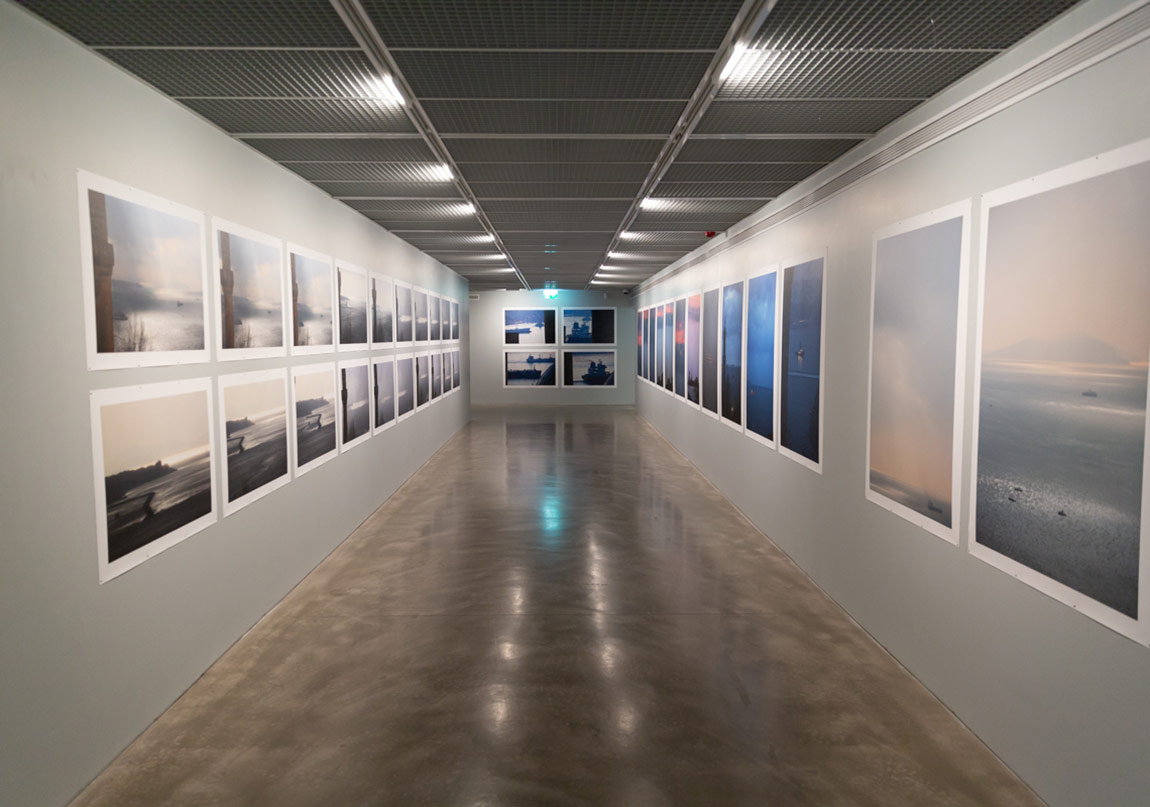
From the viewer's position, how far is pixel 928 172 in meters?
4.13

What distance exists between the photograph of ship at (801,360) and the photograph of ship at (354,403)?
436cm

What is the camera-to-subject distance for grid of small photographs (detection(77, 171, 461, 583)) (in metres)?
3.45

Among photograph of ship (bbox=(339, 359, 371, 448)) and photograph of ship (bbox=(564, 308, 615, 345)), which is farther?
photograph of ship (bbox=(564, 308, 615, 345))

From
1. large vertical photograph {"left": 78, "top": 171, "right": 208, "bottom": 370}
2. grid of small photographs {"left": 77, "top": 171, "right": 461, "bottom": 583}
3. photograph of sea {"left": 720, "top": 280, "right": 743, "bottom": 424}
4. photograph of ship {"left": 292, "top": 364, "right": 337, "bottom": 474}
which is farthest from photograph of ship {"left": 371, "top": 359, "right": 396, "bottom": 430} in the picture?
photograph of sea {"left": 720, "top": 280, "right": 743, "bottom": 424}

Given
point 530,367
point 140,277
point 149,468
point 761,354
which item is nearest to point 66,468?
point 149,468

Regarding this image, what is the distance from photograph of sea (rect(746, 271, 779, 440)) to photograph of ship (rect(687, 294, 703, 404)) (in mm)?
2972

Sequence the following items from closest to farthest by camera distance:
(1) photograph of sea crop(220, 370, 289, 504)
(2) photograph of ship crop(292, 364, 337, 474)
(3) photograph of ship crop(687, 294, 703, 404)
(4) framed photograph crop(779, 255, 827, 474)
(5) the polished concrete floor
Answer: (5) the polished concrete floor, (1) photograph of sea crop(220, 370, 289, 504), (4) framed photograph crop(779, 255, 827, 474), (2) photograph of ship crop(292, 364, 337, 474), (3) photograph of ship crop(687, 294, 703, 404)

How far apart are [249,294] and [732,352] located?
567cm

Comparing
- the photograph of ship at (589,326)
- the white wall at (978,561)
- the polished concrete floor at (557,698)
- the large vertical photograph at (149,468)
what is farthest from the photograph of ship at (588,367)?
the large vertical photograph at (149,468)

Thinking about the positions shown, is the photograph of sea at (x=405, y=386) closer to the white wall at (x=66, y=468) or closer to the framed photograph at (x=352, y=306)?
the framed photograph at (x=352, y=306)

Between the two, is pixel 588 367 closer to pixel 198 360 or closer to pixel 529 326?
pixel 529 326

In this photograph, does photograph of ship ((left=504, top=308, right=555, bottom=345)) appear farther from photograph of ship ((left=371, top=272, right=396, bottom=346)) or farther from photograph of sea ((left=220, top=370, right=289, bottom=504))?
photograph of sea ((left=220, top=370, right=289, bottom=504))

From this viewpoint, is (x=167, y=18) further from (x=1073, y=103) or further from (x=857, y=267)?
(x=857, y=267)

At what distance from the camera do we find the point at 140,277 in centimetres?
369
